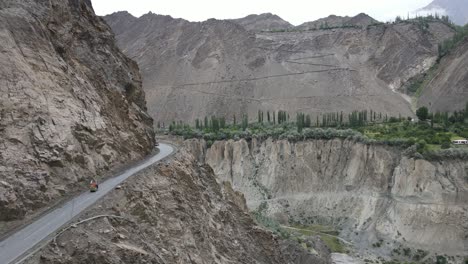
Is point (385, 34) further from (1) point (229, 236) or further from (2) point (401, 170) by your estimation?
(1) point (229, 236)

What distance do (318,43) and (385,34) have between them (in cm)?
1792

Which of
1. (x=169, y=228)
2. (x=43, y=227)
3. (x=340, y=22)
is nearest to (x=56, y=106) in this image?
(x=43, y=227)

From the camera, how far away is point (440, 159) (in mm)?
53781

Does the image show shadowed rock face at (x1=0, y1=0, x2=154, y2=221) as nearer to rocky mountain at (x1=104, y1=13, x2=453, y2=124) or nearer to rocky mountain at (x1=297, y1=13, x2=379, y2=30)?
rocky mountain at (x1=104, y1=13, x2=453, y2=124)

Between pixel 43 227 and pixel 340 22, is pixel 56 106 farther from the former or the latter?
pixel 340 22

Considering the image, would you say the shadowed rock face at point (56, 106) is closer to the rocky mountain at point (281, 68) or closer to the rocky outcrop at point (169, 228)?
the rocky outcrop at point (169, 228)

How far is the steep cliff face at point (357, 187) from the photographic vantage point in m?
50.6

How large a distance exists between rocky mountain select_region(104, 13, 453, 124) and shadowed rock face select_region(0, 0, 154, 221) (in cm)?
8501

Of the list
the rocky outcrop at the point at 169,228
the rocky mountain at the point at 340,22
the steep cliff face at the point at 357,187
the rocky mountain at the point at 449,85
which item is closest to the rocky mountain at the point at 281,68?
the rocky mountain at the point at 449,85

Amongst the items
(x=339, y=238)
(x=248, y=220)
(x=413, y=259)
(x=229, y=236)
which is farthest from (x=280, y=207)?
(x=229, y=236)

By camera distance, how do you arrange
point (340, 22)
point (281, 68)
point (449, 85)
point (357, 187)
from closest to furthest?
point (357, 187) → point (449, 85) → point (281, 68) → point (340, 22)

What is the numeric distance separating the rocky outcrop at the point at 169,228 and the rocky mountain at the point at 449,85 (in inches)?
3056

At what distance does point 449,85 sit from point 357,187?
53.6 meters

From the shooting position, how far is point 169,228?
2177 cm
